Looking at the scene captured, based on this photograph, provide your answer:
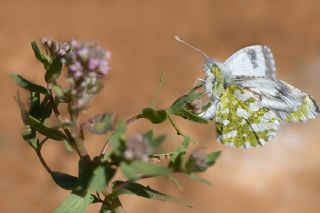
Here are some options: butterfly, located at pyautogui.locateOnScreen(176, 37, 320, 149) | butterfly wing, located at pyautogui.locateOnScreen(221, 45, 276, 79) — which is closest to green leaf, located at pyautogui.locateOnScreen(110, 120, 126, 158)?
butterfly, located at pyautogui.locateOnScreen(176, 37, 320, 149)

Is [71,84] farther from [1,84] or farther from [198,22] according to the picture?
[198,22]

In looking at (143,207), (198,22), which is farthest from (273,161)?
(198,22)

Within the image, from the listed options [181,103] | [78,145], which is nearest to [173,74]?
[181,103]

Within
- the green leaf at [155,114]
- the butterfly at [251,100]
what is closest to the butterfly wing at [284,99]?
the butterfly at [251,100]

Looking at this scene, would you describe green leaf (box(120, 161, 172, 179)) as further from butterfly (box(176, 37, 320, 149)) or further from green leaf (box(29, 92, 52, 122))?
butterfly (box(176, 37, 320, 149))

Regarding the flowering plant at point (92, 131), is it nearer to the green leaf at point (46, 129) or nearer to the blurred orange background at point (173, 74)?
the green leaf at point (46, 129)

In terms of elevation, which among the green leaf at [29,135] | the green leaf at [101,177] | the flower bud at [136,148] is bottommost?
Result: the green leaf at [101,177]
